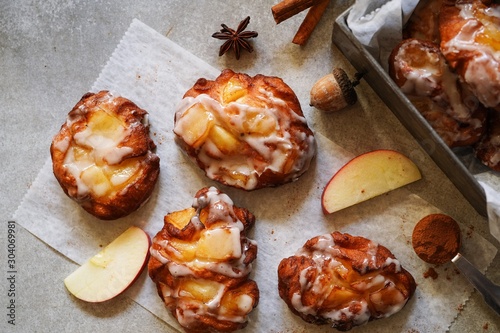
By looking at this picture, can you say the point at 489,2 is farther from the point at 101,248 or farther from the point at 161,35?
the point at 101,248

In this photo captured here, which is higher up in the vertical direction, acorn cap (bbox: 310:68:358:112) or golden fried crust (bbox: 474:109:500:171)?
acorn cap (bbox: 310:68:358:112)

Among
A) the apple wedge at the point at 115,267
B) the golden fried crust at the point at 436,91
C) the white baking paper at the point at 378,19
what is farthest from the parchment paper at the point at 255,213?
the white baking paper at the point at 378,19

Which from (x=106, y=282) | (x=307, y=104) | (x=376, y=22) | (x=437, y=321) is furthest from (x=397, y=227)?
(x=106, y=282)

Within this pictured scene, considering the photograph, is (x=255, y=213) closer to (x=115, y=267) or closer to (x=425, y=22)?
(x=115, y=267)

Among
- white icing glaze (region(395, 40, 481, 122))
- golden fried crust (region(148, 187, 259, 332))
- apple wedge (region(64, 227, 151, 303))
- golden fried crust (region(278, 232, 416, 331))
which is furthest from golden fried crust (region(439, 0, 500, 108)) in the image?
apple wedge (region(64, 227, 151, 303))

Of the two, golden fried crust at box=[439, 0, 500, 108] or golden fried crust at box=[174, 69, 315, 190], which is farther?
golden fried crust at box=[174, 69, 315, 190]

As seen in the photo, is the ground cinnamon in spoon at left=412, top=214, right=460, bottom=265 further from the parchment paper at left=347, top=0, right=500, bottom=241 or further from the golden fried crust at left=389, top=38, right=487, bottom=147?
the golden fried crust at left=389, top=38, right=487, bottom=147

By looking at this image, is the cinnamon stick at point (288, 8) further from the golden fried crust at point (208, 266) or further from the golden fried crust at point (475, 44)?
the golden fried crust at point (208, 266)
